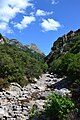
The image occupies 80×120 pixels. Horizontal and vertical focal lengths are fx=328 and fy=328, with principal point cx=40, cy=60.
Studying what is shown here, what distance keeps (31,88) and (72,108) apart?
15924 millimetres

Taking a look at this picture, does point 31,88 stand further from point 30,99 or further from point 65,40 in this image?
point 65,40

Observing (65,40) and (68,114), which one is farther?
(65,40)

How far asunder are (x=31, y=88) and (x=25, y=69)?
820cm

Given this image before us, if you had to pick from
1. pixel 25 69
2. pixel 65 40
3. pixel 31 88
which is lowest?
pixel 31 88

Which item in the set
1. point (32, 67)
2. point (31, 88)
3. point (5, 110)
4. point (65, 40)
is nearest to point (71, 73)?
point (31, 88)

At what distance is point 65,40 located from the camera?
12962cm

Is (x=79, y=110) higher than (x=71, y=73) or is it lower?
lower

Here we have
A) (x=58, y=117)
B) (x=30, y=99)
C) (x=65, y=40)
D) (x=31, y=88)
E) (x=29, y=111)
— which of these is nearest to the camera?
(x=58, y=117)

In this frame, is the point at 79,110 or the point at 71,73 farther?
the point at 71,73

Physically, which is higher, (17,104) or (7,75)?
(7,75)

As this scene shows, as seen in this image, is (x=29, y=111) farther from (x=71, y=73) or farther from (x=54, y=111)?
(x=71, y=73)

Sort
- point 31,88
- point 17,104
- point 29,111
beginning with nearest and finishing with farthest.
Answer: point 29,111, point 17,104, point 31,88

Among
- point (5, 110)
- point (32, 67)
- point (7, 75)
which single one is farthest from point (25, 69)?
point (5, 110)

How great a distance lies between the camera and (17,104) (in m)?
32.4
